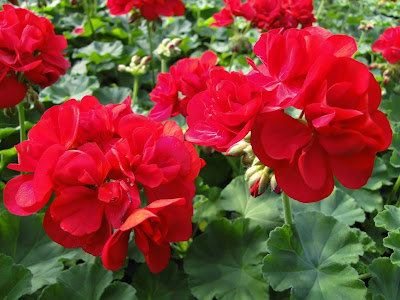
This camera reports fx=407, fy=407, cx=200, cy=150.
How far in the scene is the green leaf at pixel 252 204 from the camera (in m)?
1.34

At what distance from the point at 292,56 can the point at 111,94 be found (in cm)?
148

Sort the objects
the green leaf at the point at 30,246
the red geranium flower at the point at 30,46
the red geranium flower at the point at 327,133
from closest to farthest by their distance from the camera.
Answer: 1. the red geranium flower at the point at 327,133
2. the red geranium flower at the point at 30,46
3. the green leaf at the point at 30,246

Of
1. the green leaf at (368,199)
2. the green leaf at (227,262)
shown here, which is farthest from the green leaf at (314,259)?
the green leaf at (368,199)

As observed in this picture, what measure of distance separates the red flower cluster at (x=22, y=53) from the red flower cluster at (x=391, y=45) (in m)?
1.37

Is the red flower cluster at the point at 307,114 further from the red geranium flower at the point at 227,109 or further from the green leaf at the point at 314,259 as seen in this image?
the green leaf at the point at 314,259

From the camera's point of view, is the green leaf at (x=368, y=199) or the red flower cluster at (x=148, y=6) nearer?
the green leaf at (x=368, y=199)

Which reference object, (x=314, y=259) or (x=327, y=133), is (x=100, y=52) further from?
(x=327, y=133)

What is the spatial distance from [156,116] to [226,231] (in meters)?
0.43

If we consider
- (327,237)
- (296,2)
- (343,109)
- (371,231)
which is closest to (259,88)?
(343,109)

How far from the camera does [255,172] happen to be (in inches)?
35.9

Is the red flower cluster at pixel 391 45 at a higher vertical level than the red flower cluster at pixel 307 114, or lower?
lower

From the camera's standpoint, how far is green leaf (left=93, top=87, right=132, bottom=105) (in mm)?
2049

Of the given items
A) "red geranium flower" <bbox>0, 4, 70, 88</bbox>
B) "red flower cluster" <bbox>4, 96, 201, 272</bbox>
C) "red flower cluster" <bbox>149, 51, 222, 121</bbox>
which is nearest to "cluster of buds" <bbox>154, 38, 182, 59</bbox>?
"red flower cluster" <bbox>149, 51, 222, 121</bbox>

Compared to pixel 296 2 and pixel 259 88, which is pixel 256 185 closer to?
pixel 259 88
